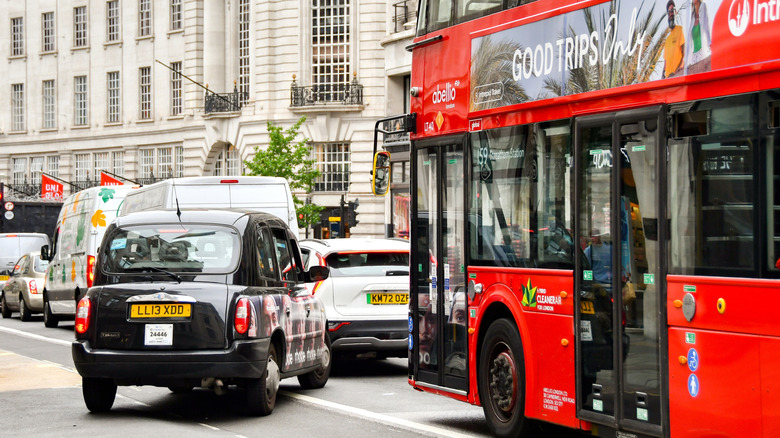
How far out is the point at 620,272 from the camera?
861 centimetres

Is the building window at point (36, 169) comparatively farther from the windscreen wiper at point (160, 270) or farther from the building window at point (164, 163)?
the windscreen wiper at point (160, 270)

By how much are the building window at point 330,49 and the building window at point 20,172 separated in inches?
951

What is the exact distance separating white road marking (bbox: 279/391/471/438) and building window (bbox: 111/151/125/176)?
174 feet

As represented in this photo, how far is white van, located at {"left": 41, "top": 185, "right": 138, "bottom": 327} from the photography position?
2411 cm


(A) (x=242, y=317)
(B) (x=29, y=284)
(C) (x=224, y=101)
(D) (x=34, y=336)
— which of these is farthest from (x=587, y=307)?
(C) (x=224, y=101)

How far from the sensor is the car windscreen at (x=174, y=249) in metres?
11.5

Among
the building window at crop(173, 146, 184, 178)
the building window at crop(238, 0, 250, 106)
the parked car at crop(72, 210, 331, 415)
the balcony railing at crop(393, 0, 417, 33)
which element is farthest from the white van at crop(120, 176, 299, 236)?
the building window at crop(173, 146, 184, 178)

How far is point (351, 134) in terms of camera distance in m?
53.9

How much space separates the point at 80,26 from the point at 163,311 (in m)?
59.8

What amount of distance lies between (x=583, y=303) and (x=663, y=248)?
1.07 m

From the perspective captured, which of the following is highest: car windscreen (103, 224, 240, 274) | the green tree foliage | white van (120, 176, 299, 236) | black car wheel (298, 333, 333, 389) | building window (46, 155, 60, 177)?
building window (46, 155, 60, 177)

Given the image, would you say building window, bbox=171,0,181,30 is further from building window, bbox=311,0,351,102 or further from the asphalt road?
the asphalt road

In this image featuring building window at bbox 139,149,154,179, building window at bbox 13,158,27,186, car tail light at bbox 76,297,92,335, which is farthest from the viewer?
building window at bbox 13,158,27,186

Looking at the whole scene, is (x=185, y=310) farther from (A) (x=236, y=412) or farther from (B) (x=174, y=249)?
(A) (x=236, y=412)
